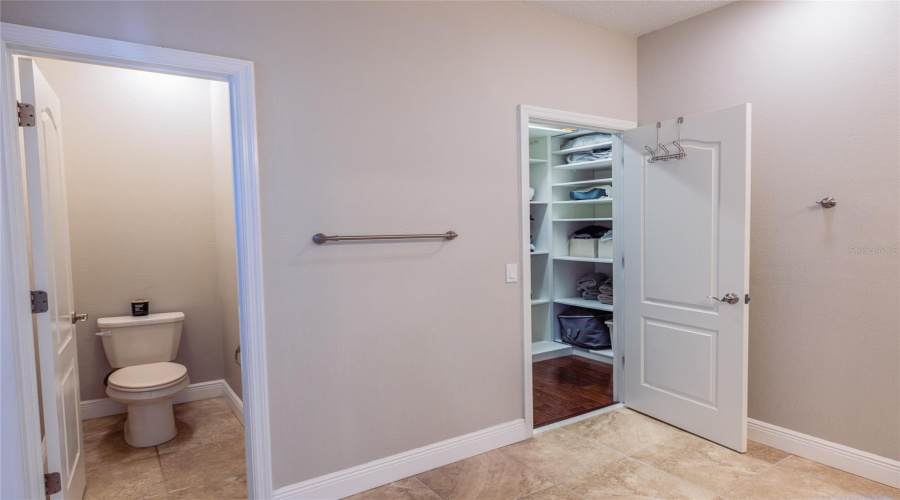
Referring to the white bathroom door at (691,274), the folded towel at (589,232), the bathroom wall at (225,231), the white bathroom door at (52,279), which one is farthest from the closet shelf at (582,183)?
the white bathroom door at (52,279)

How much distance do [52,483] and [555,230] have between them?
4085mm

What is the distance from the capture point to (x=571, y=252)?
15.8 feet

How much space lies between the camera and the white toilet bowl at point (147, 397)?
2.71m

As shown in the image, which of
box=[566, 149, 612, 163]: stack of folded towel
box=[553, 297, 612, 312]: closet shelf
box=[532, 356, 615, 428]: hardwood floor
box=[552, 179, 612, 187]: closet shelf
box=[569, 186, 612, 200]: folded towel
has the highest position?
box=[566, 149, 612, 163]: stack of folded towel

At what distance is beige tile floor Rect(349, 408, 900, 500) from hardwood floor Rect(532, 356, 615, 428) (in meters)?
0.40

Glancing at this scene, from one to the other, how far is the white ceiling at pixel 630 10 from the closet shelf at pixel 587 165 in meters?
1.34

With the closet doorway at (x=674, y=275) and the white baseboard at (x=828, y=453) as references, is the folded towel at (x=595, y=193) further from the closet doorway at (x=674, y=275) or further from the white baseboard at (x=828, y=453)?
the white baseboard at (x=828, y=453)

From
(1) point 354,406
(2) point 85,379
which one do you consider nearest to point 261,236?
(1) point 354,406

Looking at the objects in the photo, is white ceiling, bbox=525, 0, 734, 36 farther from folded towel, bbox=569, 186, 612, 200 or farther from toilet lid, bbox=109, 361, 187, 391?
toilet lid, bbox=109, 361, 187, 391

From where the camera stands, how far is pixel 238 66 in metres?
1.98

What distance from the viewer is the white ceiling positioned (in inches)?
109

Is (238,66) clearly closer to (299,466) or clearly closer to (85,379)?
(299,466)

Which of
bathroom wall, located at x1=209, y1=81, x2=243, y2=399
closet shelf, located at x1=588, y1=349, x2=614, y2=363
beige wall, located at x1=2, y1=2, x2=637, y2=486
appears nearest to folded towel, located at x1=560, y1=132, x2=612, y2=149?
beige wall, located at x1=2, y1=2, x2=637, y2=486

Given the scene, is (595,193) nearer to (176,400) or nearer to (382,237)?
(382,237)
